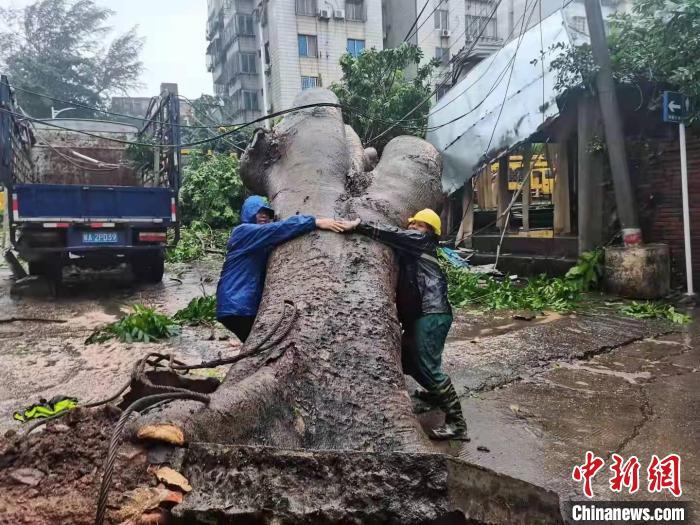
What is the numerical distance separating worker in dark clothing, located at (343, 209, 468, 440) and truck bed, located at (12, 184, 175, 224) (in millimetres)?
6171

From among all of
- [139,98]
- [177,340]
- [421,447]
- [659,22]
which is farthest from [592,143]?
[139,98]

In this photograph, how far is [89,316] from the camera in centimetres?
713

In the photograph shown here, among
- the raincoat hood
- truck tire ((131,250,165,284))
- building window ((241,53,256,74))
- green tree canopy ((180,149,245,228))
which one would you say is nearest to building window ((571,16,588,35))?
the raincoat hood

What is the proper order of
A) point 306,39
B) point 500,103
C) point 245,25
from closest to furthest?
point 500,103, point 306,39, point 245,25

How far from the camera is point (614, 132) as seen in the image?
24.6 ft

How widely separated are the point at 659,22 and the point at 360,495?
813 centimetres

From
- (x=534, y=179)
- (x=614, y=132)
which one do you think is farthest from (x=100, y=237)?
(x=534, y=179)

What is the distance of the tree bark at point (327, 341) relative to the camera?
2.19m

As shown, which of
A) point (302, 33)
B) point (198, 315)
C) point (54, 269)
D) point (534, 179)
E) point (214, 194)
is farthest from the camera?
point (302, 33)

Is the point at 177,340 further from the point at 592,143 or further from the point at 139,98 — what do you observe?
the point at 139,98

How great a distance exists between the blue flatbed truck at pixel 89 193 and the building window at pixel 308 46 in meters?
18.4

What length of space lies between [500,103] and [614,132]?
2.79 metres

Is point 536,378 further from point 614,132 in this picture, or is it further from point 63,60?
point 63,60

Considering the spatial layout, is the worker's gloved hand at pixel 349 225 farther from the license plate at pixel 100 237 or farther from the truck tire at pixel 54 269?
the truck tire at pixel 54 269
